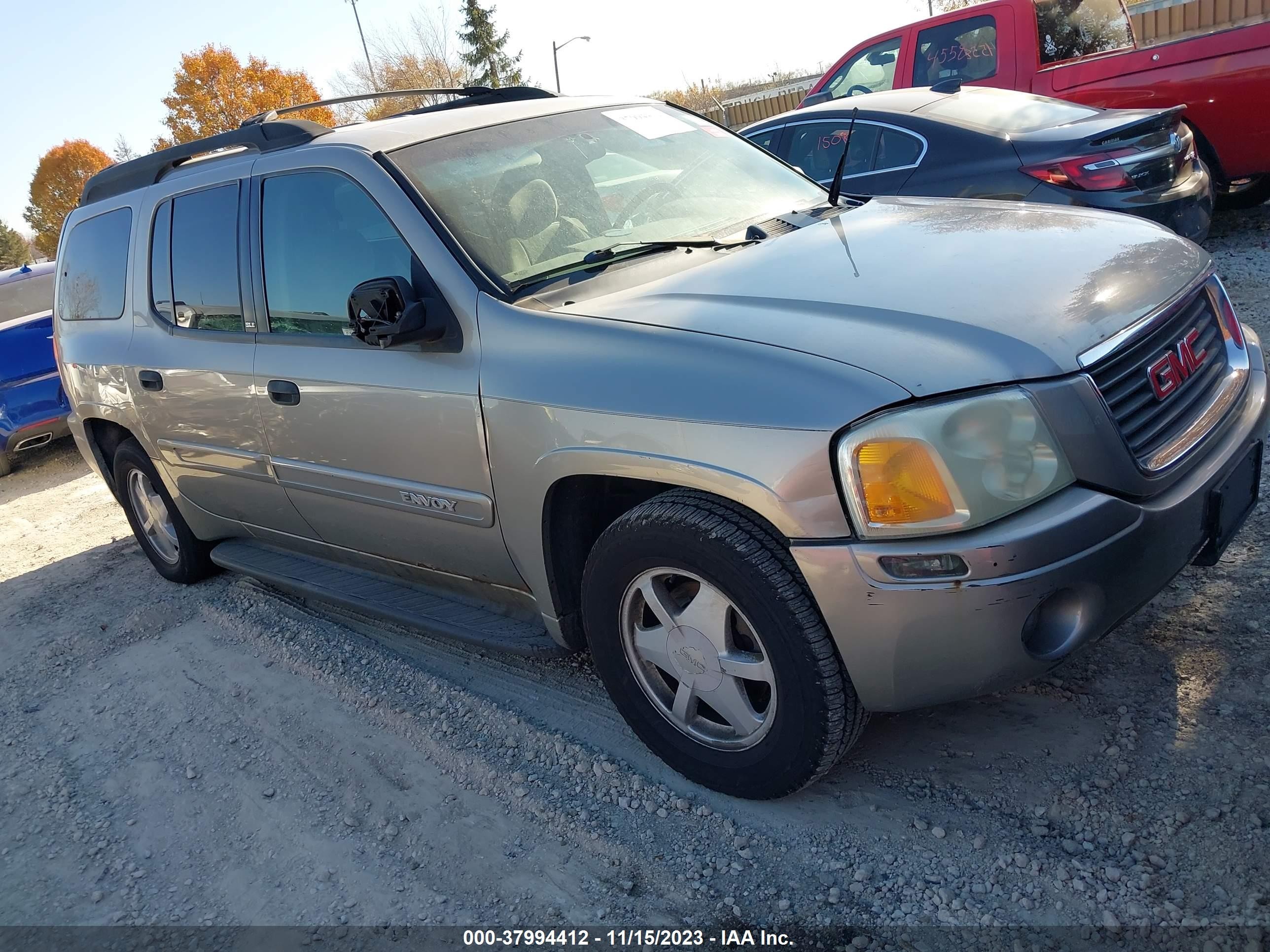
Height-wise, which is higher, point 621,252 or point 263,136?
point 263,136

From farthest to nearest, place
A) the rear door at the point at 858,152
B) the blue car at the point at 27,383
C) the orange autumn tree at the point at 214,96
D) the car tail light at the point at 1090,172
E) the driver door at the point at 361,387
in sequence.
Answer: the orange autumn tree at the point at 214,96 < the blue car at the point at 27,383 < the rear door at the point at 858,152 < the car tail light at the point at 1090,172 < the driver door at the point at 361,387

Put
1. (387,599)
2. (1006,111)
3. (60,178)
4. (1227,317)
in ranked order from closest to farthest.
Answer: (1227,317) → (387,599) → (1006,111) → (60,178)

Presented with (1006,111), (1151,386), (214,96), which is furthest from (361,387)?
(214,96)

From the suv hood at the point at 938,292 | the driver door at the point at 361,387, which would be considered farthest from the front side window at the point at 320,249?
the suv hood at the point at 938,292

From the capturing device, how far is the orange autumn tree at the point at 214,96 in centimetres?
4159

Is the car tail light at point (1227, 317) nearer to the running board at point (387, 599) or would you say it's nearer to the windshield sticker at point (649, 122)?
the windshield sticker at point (649, 122)

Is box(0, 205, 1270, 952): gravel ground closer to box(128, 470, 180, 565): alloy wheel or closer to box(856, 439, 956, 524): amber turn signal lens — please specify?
box(856, 439, 956, 524): amber turn signal lens

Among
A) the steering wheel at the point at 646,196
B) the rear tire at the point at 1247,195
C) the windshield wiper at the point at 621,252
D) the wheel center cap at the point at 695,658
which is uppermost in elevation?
the steering wheel at the point at 646,196

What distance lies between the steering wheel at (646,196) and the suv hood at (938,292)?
334 millimetres

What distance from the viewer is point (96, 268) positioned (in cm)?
480

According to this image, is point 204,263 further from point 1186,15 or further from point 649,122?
point 1186,15

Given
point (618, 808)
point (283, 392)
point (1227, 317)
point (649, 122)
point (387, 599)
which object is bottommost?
point (618, 808)

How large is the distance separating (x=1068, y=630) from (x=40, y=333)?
8.57 meters

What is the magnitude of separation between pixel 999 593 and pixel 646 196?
1907 millimetres
